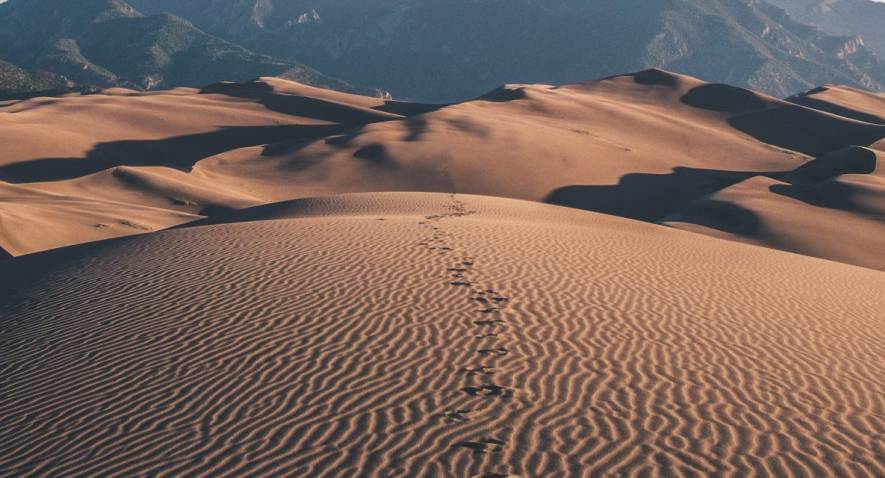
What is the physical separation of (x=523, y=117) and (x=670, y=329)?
41.4 m

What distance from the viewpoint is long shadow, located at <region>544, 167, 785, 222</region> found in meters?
31.6

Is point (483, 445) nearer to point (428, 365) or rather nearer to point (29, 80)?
point (428, 365)

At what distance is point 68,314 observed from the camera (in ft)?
32.5

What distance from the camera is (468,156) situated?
37.7 meters

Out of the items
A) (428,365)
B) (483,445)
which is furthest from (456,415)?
(428,365)

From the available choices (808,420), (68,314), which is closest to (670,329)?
(808,420)

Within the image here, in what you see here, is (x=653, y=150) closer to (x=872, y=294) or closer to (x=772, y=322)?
(x=872, y=294)

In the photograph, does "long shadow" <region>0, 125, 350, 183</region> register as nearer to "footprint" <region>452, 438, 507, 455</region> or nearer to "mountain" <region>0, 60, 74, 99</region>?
"footprint" <region>452, 438, 507, 455</region>

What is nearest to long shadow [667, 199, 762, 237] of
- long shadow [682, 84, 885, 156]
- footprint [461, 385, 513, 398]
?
footprint [461, 385, 513, 398]

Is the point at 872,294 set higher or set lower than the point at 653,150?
lower

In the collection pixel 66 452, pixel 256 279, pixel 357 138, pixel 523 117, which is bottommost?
pixel 66 452

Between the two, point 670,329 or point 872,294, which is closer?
point 670,329

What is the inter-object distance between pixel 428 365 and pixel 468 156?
3069 cm

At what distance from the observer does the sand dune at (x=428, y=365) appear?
600 centimetres
